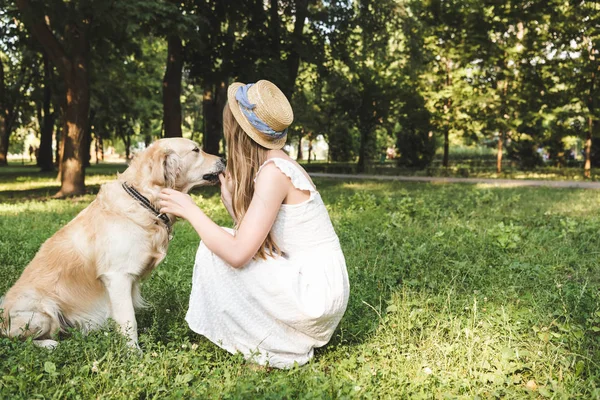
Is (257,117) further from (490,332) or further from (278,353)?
(490,332)

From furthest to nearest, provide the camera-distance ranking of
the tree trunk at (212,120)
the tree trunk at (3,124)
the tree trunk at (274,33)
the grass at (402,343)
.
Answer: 1. the tree trunk at (3,124)
2. the tree trunk at (212,120)
3. the tree trunk at (274,33)
4. the grass at (402,343)

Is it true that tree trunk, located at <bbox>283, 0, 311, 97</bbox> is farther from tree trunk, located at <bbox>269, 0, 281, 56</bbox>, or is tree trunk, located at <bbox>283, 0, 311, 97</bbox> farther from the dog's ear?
the dog's ear

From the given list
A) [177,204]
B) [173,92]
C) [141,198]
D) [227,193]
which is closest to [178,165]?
[141,198]

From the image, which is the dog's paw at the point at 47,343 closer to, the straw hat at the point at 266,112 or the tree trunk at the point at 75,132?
the straw hat at the point at 266,112

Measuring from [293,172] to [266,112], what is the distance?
1.31ft

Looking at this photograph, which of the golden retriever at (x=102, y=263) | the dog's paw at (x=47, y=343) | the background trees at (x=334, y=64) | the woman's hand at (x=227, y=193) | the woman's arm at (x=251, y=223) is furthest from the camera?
the background trees at (x=334, y=64)

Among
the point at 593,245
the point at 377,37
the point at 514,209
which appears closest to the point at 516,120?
the point at 377,37

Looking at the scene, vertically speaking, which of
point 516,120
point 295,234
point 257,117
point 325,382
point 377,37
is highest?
point 377,37

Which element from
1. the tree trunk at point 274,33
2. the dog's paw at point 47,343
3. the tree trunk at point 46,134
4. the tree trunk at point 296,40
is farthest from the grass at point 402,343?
the tree trunk at point 46,134

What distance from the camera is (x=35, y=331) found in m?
3.31

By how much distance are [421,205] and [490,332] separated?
256 inches

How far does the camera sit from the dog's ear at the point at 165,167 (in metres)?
3.70

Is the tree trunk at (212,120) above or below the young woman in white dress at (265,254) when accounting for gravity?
above

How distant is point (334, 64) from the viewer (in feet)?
68.5
